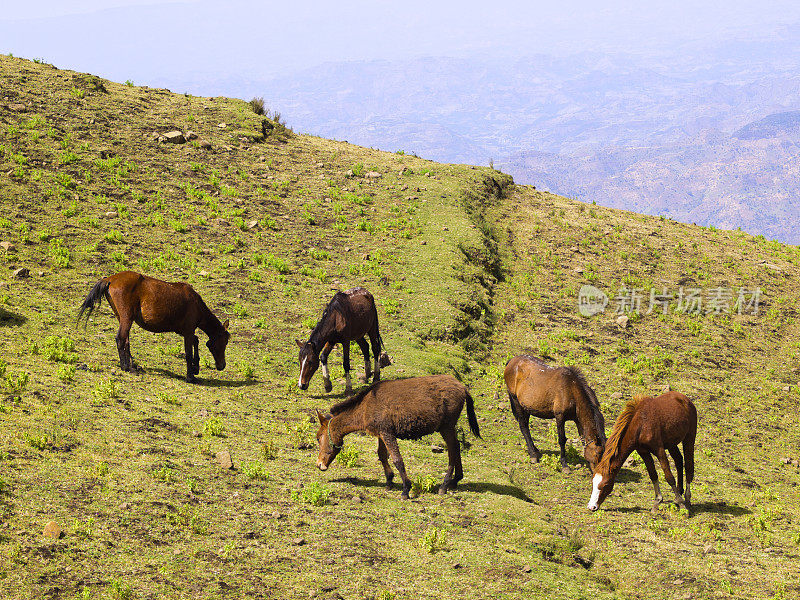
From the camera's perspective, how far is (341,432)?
14.7 metres

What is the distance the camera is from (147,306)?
61.7ft

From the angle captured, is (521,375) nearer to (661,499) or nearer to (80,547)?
(661,499)

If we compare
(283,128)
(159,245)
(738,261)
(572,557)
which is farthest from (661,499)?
(283,128)

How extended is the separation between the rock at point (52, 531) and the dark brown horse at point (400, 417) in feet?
18.2

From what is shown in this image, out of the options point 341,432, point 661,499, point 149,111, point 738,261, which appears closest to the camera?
point 341,432

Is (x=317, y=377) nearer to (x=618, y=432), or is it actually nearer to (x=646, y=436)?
(x=618, y=432)

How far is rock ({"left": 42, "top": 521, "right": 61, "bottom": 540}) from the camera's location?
34.5ft

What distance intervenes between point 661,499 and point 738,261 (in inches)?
1092

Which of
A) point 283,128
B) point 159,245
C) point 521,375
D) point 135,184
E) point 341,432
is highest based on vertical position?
point 283,128

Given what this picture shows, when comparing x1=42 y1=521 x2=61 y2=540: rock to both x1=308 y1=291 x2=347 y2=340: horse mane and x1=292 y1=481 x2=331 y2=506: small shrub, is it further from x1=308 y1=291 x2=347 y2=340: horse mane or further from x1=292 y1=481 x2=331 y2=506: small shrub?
x1=308 y1=291 x2=347 y2=340: horse mane

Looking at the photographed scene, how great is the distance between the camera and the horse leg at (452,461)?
14.5 metres

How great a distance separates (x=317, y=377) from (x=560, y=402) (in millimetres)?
8462

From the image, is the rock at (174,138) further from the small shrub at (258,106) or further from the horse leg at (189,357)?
the horse leg at (189,357)

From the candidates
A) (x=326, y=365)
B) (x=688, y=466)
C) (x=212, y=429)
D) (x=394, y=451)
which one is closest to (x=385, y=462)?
(x=394, y=451)
